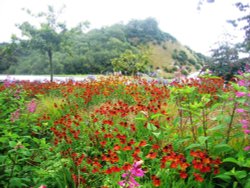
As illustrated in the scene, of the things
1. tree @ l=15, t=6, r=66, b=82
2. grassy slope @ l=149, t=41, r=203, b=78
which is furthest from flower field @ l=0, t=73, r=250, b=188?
grassy slope @ l=149, t=41, r=203, b=78

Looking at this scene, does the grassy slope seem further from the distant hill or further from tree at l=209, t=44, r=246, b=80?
tree at l=209, t=44, r=246, b=80

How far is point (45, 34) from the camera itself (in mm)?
19953

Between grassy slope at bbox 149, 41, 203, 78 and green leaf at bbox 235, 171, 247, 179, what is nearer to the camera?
green leaf at bbox 235, 171, 247, 179

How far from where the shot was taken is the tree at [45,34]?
19766 mm

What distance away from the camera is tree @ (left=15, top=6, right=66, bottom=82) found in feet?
64.8

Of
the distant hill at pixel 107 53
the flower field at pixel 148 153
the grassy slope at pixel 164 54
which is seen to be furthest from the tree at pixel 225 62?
the grassy slope at pixel 164 54

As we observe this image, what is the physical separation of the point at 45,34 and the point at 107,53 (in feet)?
71.2

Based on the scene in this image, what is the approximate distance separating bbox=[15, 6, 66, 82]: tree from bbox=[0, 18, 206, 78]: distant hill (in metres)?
11.5

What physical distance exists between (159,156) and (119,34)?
4999 centimetres

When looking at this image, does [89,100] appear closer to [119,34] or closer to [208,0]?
[208,0]

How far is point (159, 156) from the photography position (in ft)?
11.6

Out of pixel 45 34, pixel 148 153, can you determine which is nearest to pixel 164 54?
pixel 45 34

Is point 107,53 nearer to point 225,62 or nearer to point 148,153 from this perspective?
point 225,62

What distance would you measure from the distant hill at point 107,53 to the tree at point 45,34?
11.5 meters
